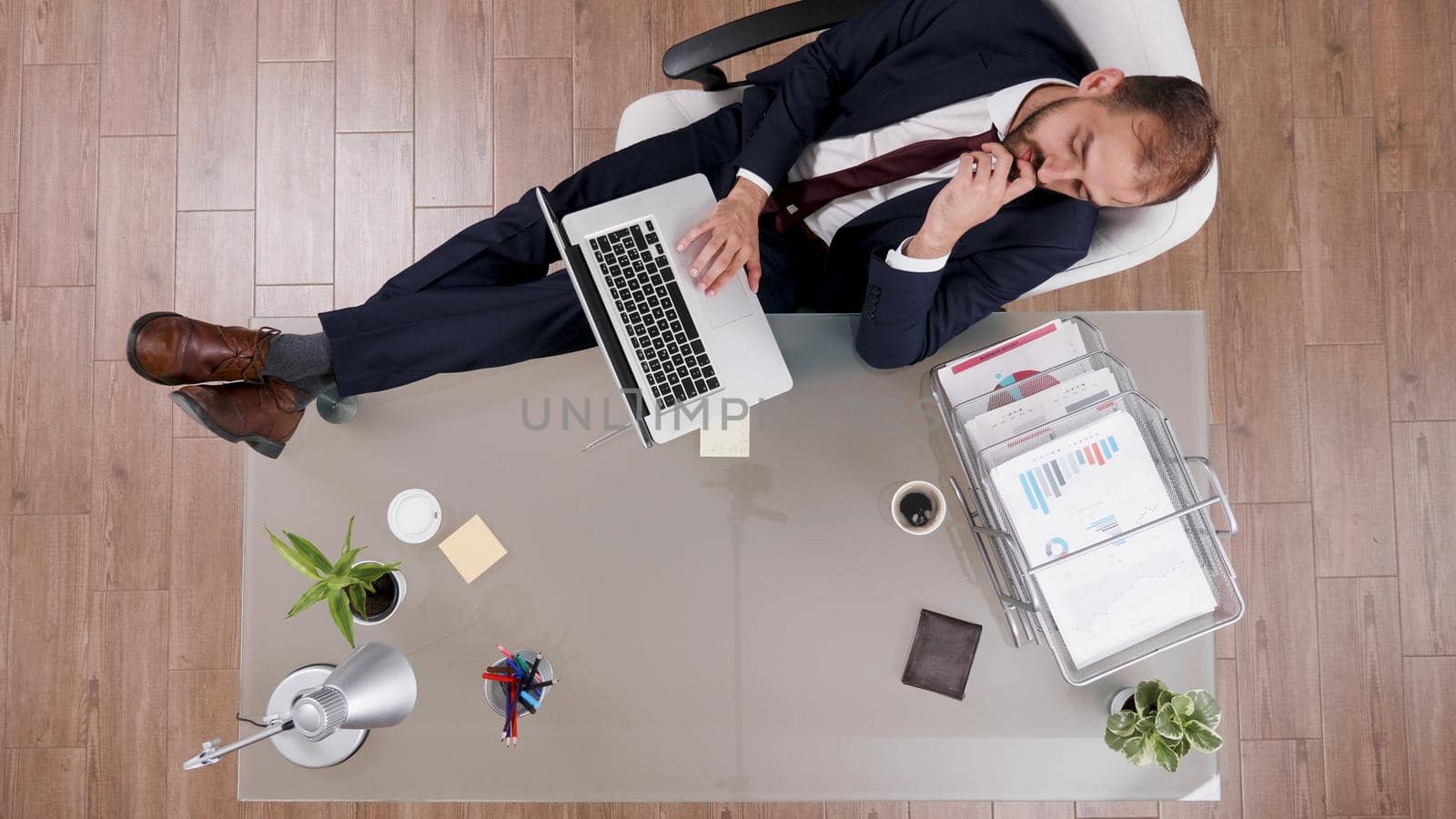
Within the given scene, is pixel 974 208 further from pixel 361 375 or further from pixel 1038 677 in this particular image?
pixel 361 375

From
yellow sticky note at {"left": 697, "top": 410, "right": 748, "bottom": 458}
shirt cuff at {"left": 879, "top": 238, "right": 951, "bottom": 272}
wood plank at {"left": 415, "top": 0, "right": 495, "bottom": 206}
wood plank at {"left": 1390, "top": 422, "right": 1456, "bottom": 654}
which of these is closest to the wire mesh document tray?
shirt cuff at {"left": 879, "top": 238, "right": 951, "bottom": 272}

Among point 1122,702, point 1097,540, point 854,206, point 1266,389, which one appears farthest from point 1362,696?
point 854,206

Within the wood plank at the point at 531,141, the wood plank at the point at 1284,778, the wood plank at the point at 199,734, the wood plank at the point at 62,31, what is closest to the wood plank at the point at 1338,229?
the wood plank at the point at 1284,778

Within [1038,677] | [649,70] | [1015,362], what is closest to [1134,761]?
[1038,677]

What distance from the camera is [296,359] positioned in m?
1.41

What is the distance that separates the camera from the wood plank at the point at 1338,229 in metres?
2.20

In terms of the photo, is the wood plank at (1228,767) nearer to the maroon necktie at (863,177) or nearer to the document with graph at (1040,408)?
the document with graph at (1040,408)

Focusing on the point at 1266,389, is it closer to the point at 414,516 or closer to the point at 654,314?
the point at 654,314

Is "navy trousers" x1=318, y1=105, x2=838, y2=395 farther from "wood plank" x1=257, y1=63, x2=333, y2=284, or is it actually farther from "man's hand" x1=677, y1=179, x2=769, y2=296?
"wood plank" x1=257, y1=63, x2=333, y2=284

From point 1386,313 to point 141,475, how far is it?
3359 millimetres

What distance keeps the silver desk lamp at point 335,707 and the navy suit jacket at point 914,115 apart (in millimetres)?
881

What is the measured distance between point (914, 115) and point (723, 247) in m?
0.40

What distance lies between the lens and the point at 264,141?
222cm

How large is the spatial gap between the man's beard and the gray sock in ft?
3.84
